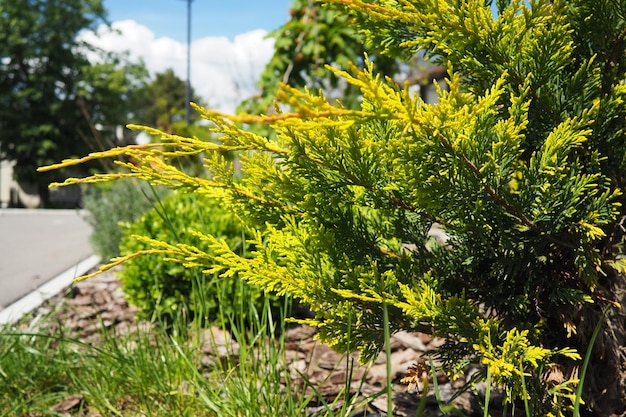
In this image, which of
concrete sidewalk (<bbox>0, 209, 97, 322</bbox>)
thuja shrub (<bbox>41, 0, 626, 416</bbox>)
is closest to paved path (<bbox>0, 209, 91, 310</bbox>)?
concrete sidewalk (<bbox>0, 209, 97, 322</bbox>)

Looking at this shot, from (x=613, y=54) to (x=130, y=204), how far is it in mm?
6819

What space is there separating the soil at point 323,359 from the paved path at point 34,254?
127 cm

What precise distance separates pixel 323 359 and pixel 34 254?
8.31 metres

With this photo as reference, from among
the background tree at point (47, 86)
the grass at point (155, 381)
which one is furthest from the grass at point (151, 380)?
the background tree at point (47, 86)

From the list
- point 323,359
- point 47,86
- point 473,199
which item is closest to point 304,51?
point 323,359

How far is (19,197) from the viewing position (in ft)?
126

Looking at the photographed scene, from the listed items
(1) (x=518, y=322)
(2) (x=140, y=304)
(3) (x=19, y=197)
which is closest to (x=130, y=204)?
(2) (x=140, y=304)

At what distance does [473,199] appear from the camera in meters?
1.74

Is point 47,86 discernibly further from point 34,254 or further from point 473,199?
point 473,199

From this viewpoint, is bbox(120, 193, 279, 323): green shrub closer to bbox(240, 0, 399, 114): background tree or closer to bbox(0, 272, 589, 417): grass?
bbox(0, 272, 589, 417): grass

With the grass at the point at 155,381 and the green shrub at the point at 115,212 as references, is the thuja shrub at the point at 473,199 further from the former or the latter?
the green shrub at the point at 115,212

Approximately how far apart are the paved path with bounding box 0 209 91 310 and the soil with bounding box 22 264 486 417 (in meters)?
1.27

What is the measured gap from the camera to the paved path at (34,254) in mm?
7125

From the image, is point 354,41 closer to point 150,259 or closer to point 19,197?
point 150,259
